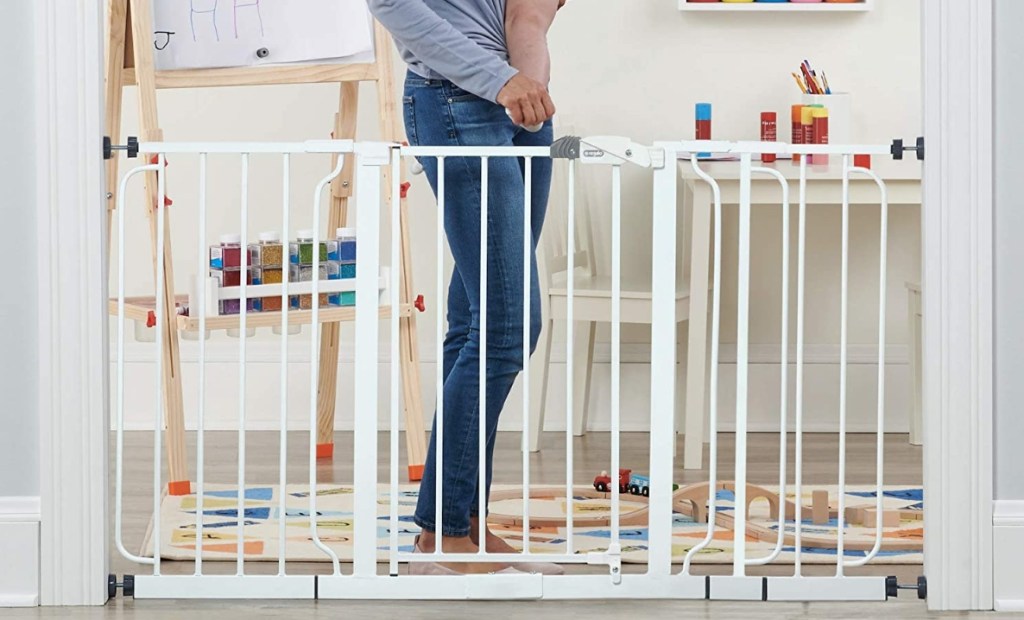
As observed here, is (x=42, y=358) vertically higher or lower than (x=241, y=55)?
lower

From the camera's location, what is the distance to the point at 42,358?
2059 mm

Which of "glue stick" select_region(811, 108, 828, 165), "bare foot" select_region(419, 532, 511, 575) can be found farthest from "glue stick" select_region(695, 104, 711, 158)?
"bare foot" select_region(419, 532, 511, 575)

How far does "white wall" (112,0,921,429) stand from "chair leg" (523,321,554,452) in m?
0.34

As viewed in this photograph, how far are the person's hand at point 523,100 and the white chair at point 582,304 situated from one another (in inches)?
50.7

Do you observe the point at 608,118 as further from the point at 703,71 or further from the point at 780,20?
the point at 780,20

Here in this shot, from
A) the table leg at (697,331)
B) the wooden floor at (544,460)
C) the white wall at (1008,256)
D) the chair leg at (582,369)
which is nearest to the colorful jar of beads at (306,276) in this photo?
the wooden floor at (544,460)

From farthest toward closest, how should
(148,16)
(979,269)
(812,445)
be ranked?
(812,445) < (148,16) < (979,269)

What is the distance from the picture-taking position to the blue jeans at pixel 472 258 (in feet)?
6.95

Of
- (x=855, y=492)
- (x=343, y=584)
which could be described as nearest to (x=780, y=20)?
(x=855, y=492)

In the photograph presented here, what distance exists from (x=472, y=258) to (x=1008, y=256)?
819 millimetres

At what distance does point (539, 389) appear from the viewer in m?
3.51

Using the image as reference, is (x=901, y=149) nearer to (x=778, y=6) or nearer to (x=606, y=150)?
(x=606, y=150)

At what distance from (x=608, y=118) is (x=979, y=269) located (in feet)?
6.23

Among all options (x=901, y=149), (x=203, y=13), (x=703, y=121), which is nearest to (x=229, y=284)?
(x=203, y=13)
